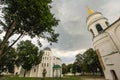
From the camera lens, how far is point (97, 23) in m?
25.8

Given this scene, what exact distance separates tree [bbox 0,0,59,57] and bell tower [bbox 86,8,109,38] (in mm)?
15248

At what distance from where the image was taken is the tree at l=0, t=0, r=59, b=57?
32.5 feet

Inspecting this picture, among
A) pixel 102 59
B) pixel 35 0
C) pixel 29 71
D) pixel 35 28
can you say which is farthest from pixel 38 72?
pixel 35 0

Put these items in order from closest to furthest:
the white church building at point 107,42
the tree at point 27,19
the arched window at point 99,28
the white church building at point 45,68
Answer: the tree at point 27,19, the white church building at point 107,42, the arched window at point 99,28, the white church building at point 45,68

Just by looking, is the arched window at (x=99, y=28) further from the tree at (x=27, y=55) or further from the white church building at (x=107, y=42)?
the tree at (x=27, y=55)

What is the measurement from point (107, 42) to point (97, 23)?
5.75m

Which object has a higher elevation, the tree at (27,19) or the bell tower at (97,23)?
the bell tower at (97,23)

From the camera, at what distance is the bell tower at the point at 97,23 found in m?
25.2

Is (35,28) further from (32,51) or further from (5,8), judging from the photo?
(32,51)

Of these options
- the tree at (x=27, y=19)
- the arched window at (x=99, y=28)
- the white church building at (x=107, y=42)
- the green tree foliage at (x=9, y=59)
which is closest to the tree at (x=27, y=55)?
the green tree foliage at (x=9, y=59)

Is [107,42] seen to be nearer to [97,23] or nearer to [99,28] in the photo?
[99,28]

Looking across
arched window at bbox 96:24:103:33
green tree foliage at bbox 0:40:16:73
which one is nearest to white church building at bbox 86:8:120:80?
arched window at bbox 96:24:103:33

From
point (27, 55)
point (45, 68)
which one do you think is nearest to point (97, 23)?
point (27, 55)

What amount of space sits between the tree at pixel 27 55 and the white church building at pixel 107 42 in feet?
83.4
